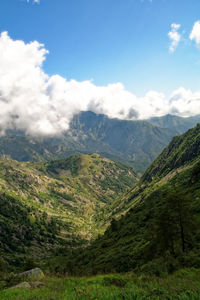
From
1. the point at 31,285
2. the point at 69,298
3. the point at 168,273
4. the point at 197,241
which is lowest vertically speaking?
the point at 197,241

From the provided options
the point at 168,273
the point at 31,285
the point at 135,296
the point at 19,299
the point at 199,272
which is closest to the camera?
the point at 135,296

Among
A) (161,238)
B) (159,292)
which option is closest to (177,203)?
(161,238)

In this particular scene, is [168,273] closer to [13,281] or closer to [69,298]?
[69,298]

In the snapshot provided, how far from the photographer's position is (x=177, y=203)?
33750 mm

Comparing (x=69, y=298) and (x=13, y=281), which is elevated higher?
(x=69, y=298)

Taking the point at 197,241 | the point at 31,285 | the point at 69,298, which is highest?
the point at 69,298

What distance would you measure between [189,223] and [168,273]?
50.7ft

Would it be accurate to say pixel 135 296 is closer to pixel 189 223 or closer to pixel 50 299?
pixel 50 299

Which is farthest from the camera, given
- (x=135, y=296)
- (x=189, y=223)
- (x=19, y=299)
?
(x=189, y=223)

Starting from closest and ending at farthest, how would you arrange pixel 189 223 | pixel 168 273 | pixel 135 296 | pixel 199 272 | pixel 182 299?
pixel 182 299, pixel 135 296, pixel 199 272, pixel 168 273, pixel 189 223

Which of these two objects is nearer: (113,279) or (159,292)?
(159,292)

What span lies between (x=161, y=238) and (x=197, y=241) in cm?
638

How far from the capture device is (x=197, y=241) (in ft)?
114

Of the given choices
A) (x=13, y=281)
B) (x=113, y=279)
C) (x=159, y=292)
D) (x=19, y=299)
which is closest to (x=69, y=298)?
(x=19, y=299)
